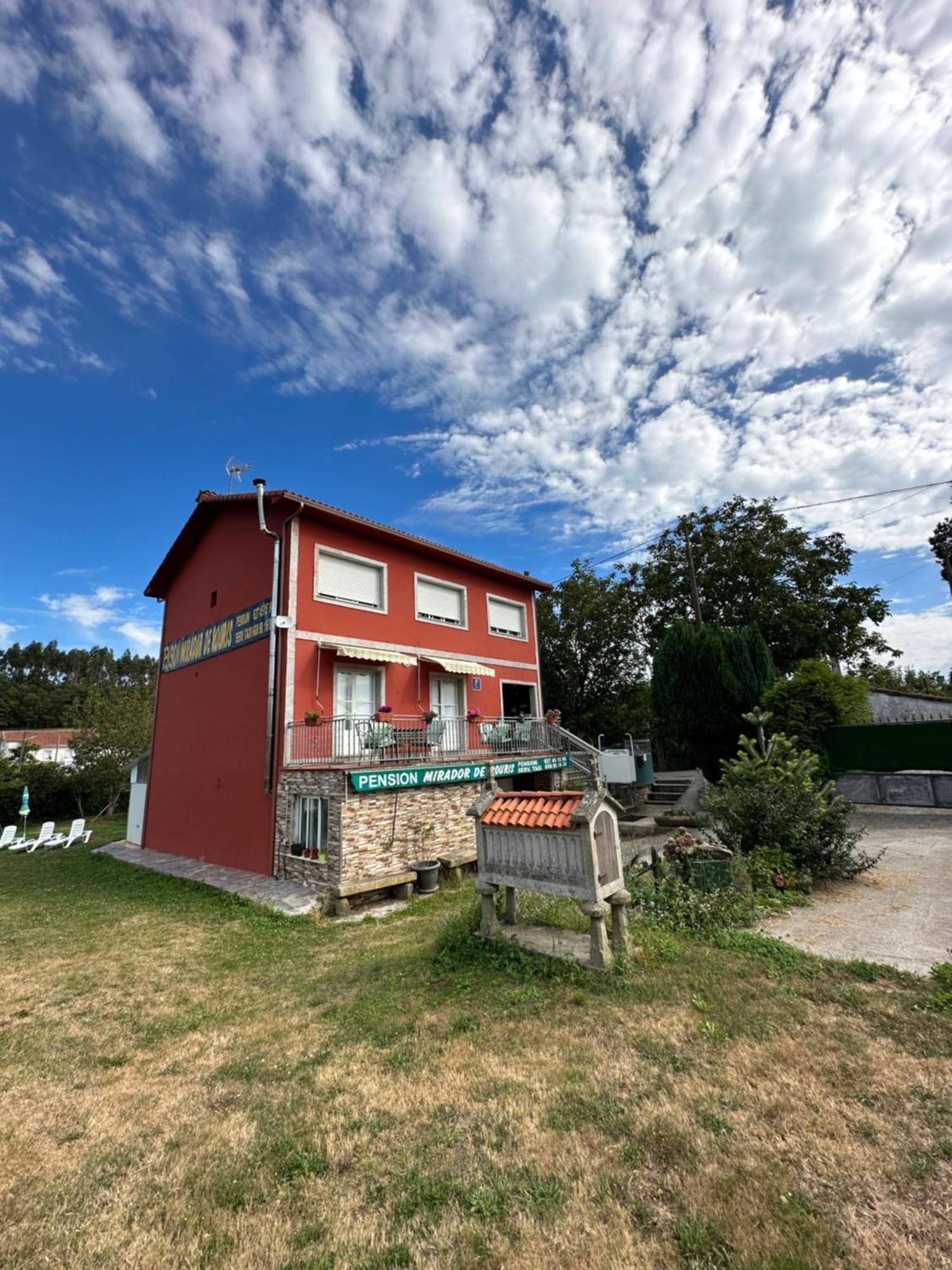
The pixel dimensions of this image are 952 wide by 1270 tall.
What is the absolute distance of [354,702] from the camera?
535 inches

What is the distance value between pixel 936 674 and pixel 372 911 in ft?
179

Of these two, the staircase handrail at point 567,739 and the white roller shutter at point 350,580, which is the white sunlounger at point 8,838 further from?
the staircase handrail at point 567,739

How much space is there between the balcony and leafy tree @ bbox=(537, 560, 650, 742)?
11.6 metres

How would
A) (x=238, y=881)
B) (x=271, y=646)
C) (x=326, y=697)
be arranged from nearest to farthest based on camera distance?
(x=238, y=881) → (x=271, y=646) → (x=326, y=697)

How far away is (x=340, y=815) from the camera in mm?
9711

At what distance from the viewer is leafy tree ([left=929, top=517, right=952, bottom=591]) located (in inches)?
883

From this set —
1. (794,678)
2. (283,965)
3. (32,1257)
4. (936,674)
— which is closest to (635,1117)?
(32,1257)

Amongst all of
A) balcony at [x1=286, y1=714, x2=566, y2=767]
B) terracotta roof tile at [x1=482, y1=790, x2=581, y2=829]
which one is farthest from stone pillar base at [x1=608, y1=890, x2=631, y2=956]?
balcony at [x1=286, y1=714, x2=566, y2=767]

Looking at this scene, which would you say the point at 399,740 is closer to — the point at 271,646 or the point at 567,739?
the point at 271,646

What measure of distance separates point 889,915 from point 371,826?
26.0 ft

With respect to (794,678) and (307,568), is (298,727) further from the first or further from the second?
(794,678)

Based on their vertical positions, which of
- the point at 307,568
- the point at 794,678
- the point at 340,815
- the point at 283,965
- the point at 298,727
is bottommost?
the point at 283,965

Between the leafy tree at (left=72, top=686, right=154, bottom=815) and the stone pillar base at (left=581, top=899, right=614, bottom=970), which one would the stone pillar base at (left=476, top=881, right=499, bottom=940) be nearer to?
the stone pillar base at (left=581, top=899, right=614, bottom=970)

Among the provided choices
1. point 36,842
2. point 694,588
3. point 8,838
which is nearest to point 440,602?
point 694,588
